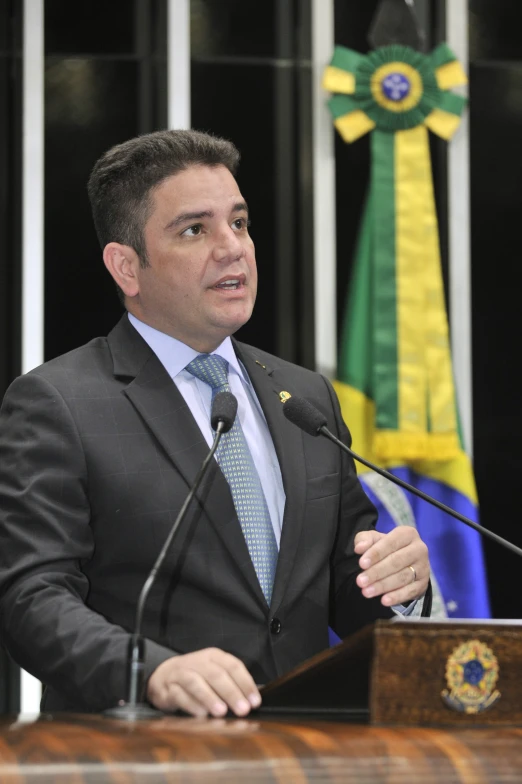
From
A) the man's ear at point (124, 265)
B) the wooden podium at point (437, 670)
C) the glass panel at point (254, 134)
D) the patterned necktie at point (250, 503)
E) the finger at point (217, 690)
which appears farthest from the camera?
the glass panel at point (254, 134)

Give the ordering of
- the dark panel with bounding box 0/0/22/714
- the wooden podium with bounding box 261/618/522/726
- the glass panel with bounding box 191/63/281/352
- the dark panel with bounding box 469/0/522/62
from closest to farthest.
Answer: the wooden podium with bounding box 261/618/522/726 < the dark panel with bounding box 0/0/22/714 < the glass panel with bounding box 191/63/281/352 < the dark panel with bounding box 469/0/522/62

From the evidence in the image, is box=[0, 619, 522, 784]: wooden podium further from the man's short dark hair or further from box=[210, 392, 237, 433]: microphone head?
the man's short dark hair

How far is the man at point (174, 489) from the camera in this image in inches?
71.2

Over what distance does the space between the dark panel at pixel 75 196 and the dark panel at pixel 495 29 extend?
3.91 ft

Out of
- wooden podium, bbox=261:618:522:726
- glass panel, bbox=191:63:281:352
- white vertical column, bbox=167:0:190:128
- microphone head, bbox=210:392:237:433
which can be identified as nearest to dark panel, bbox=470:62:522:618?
glass panel, bbox=191:63:281:352

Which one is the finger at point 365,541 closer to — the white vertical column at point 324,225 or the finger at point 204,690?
the finger at point 204,690

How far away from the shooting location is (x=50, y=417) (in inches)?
79.8

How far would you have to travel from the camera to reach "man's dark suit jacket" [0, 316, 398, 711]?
187 centimetres

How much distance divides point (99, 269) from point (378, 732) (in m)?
2.75

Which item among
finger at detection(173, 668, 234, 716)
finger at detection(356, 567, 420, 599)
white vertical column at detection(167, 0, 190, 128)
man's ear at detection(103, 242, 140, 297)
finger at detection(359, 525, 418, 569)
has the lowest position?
finger at detection(173, 668, 234, 716)

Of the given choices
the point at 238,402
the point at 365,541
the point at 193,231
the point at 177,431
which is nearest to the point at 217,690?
the point at 365,541

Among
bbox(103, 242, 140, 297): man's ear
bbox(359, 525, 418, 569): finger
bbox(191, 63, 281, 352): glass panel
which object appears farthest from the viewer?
bbox(191, 63, 281, 352): glass panel

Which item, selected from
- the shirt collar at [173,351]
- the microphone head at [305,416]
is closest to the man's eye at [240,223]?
the shirt collar at [173,351]

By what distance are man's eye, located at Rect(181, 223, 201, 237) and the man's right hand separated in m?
0.97
